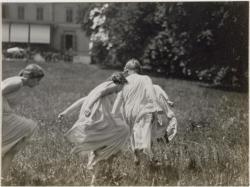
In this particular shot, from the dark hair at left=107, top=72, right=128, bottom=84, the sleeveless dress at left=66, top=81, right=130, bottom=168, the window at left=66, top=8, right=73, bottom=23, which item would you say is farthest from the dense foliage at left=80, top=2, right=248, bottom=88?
the sleeveless dress at left=66, top=81, right=130, bottom=168

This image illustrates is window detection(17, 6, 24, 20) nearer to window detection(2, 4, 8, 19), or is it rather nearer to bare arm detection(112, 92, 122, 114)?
window detection(2, 4, 8, 19)

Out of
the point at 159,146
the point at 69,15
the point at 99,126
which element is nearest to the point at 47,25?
the point at 69,15

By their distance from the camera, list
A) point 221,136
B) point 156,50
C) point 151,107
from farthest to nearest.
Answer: point 156,50 < point 221,136 < point 151,107

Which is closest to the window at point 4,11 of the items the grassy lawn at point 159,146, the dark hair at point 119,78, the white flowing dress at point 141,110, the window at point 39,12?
the window at point 39,12

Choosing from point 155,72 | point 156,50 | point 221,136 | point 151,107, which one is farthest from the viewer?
point 156,50

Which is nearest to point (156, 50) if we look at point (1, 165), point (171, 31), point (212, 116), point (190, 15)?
point (171, 31)

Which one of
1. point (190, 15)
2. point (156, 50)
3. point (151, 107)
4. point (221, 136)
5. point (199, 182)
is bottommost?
point (199, 182)

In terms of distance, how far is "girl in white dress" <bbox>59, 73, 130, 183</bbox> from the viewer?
5.59 meters

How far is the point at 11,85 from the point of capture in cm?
552

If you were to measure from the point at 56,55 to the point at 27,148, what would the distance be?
54.1 inches

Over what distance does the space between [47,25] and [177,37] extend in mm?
1665

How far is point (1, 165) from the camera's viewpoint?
19.0ft

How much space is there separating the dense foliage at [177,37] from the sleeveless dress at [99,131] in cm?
84

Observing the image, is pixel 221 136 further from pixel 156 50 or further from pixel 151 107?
pixel 156 50
